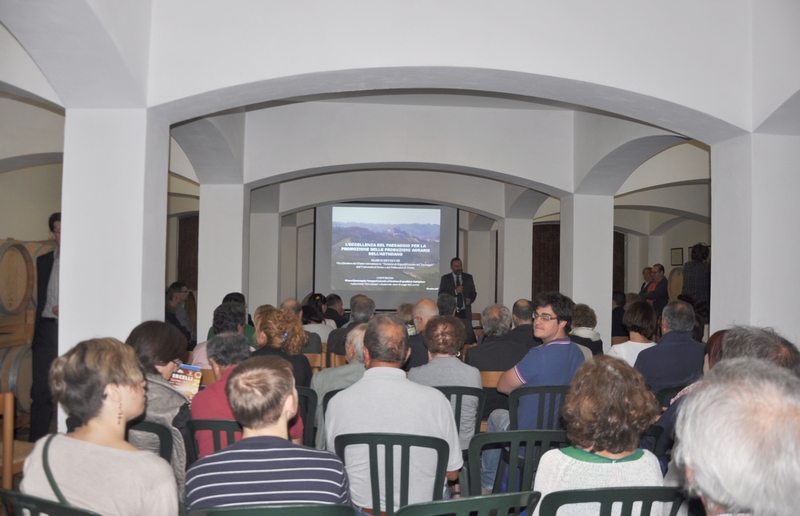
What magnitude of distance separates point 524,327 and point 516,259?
573 centimetres

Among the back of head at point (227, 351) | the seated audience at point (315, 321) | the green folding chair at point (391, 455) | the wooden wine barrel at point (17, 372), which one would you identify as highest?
the back of head at point (227, 351)

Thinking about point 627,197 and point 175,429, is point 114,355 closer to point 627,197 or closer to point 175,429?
point 175,429

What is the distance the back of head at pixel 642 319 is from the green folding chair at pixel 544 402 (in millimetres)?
1331

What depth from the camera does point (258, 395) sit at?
1729 mm

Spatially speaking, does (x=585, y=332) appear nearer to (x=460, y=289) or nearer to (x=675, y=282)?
(x=460, y=289)

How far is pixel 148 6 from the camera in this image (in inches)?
154

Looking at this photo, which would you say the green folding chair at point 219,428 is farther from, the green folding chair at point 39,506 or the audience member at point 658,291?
the audience member at point 658,291

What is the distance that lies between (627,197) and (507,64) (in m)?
6.99

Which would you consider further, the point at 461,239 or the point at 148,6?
the point at 461,239

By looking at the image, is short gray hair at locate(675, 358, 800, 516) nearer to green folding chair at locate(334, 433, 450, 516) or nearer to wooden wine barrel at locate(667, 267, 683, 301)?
green folding chair at locate(334, 433, 450, 516)

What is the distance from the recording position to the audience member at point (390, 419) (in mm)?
2307

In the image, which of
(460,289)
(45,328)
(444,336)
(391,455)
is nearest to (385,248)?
(460,289)

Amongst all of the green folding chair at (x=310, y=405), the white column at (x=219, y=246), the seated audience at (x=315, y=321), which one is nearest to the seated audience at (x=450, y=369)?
the green folding chair at (x=310, y=405)

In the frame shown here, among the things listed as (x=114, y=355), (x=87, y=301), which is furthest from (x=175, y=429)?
(x=87, y=301)
